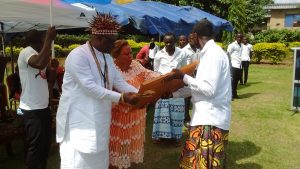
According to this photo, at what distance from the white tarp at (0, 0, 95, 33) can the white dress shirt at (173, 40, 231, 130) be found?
2.87 m

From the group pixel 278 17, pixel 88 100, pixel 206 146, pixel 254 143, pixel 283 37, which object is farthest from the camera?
pixel 278 17

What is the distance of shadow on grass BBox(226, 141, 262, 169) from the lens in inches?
228

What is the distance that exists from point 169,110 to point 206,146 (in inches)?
113

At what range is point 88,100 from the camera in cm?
337

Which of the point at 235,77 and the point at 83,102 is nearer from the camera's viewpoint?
the point at 83,102

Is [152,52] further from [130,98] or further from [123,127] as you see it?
[130,98]

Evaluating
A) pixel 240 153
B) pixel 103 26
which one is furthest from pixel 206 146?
pixel 240 153

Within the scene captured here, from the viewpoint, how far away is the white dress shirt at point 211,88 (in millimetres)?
3584

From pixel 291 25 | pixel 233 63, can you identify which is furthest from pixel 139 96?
pixel 291 25

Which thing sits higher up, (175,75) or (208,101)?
(175,75)

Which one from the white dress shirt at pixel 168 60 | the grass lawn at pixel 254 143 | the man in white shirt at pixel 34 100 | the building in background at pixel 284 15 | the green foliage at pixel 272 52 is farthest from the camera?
the building in background at pixel 284 15

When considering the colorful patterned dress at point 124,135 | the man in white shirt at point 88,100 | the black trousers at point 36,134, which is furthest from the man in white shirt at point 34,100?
the man in white shirt at point 88,100

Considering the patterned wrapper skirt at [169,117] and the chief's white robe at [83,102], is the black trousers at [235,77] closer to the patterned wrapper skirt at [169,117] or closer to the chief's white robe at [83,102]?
the patterned wrapper skirt at [169,117]

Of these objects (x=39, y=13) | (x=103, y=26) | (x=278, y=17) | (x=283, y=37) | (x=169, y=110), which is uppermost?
(x=278, y=17)
